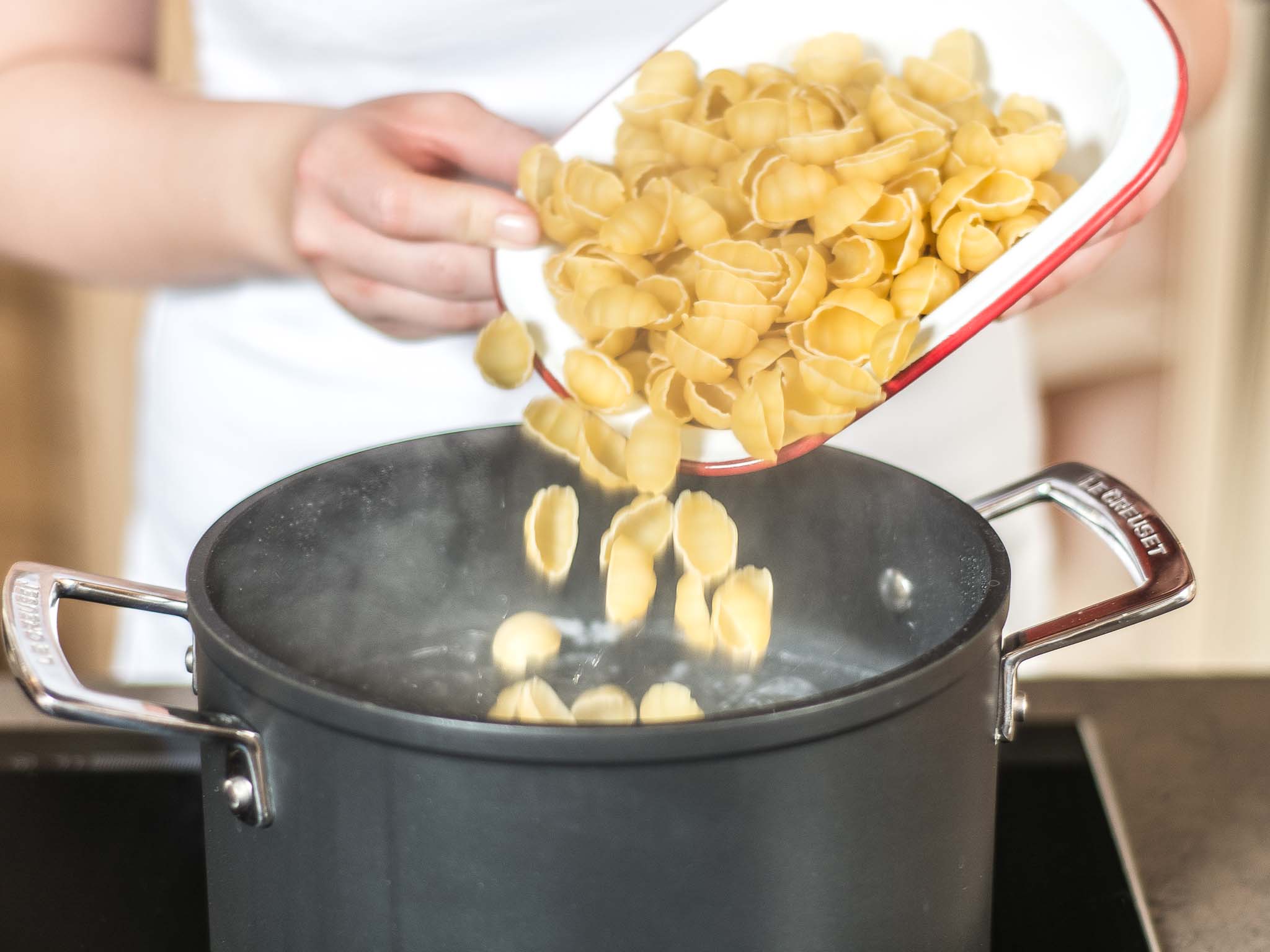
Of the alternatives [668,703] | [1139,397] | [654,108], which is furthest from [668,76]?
[1139,397]

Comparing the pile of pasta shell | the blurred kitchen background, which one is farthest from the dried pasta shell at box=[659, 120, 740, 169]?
the blurred kitchen background

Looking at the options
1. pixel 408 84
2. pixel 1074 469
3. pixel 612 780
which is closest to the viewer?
pixel 612 780

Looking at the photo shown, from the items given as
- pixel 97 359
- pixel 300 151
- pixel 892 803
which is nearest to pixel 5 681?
pixel 300 151

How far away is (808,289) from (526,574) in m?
0.22

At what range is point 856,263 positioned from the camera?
0.63 meters

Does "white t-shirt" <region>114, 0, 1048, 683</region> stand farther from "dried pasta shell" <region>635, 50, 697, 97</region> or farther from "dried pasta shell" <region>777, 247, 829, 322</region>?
"dried pasta shell" <region>777, 247, 829, 322</region>

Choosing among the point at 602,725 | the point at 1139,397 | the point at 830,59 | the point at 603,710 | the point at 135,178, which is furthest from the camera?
the point at 1139,397

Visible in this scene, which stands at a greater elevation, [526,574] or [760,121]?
[760,121]

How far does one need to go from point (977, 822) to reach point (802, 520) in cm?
21

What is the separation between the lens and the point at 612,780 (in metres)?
0.40

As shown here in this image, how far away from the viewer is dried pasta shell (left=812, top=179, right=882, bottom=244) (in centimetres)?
62

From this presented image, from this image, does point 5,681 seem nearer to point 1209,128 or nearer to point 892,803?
point 892,803

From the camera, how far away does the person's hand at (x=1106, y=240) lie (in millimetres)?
652

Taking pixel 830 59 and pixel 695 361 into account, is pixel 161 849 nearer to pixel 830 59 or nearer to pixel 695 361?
pixel 695 361
